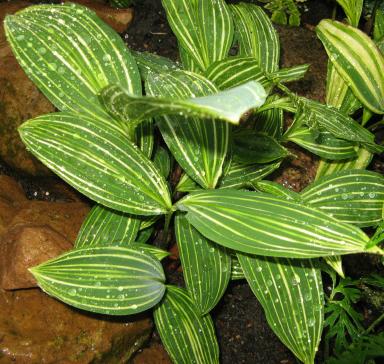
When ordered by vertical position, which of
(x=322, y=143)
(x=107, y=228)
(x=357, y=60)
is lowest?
(x=107, y=228)

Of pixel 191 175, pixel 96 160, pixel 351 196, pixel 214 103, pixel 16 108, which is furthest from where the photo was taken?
pixel 16 108

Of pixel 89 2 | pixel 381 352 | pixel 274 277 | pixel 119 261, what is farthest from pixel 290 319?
pixel 89 2

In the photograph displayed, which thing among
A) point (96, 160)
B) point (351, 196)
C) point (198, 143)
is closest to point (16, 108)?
point (96, 160)

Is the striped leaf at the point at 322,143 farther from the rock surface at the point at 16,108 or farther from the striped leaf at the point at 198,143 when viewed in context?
the rock surface at the point at 16,108

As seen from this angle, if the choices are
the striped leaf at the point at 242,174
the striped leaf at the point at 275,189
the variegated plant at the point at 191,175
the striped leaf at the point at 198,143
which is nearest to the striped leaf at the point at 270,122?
the variegated plant at the point at 191,175

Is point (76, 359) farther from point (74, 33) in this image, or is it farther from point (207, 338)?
point (74, 33)

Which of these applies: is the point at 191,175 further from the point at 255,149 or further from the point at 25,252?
the point at 25,252
